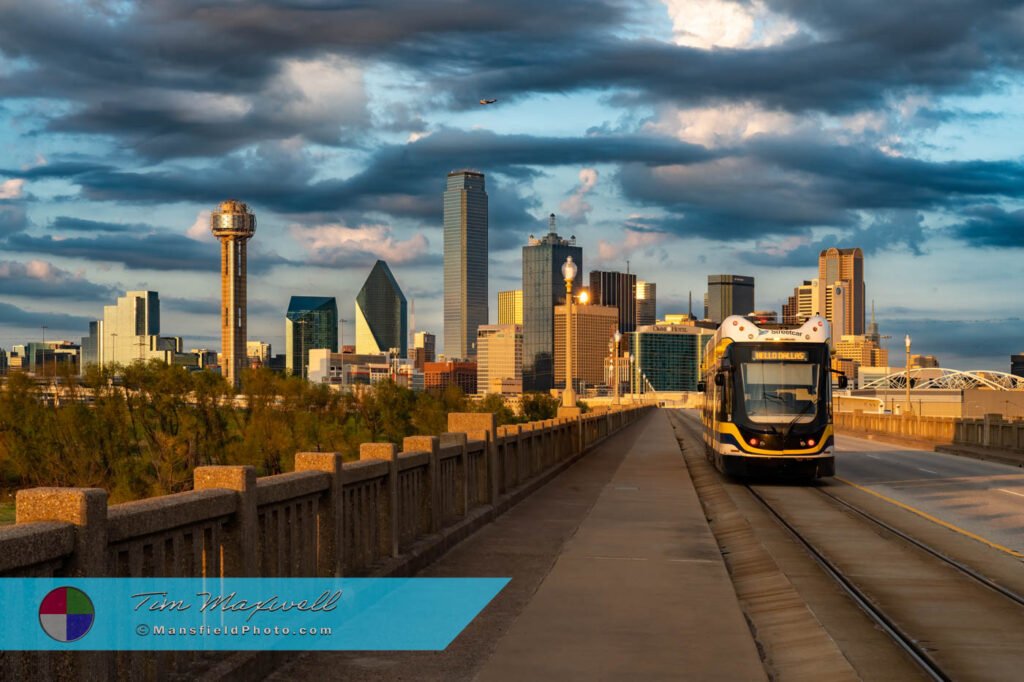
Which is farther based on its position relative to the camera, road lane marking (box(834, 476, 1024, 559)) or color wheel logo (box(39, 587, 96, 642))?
road lane marking (box(834, 476, 1024, 559))

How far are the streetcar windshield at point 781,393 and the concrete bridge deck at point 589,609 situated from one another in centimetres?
762

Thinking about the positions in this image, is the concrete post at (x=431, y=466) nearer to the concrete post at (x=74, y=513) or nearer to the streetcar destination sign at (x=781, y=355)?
the concrete post at (x=74, y=513)

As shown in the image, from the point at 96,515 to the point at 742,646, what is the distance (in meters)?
5.53

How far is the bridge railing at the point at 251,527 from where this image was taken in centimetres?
524

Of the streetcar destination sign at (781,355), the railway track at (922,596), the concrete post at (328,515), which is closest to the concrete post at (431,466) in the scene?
the concrete post at (328,515)

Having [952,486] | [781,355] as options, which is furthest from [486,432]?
[952,486]

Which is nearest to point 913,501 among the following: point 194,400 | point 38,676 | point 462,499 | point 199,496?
point 462,499

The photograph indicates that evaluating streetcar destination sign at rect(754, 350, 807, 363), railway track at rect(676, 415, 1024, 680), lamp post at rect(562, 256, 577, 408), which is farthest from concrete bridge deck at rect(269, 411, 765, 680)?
lamp post at rect(562, 256, 577, 408)

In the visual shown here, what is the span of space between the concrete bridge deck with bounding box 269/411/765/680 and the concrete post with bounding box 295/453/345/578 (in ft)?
3.47

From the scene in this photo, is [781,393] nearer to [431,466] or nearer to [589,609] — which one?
[431,466]

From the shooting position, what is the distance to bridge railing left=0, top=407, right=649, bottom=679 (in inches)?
206

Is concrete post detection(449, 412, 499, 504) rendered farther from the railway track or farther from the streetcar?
the streetcar

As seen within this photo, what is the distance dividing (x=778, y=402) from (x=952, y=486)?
17.0 feet


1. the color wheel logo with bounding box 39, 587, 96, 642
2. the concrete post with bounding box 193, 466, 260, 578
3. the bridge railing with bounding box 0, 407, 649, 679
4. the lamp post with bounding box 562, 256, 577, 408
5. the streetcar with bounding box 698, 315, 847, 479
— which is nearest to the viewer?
the color wheel logo with bounding box 39, 587, 96, 642
